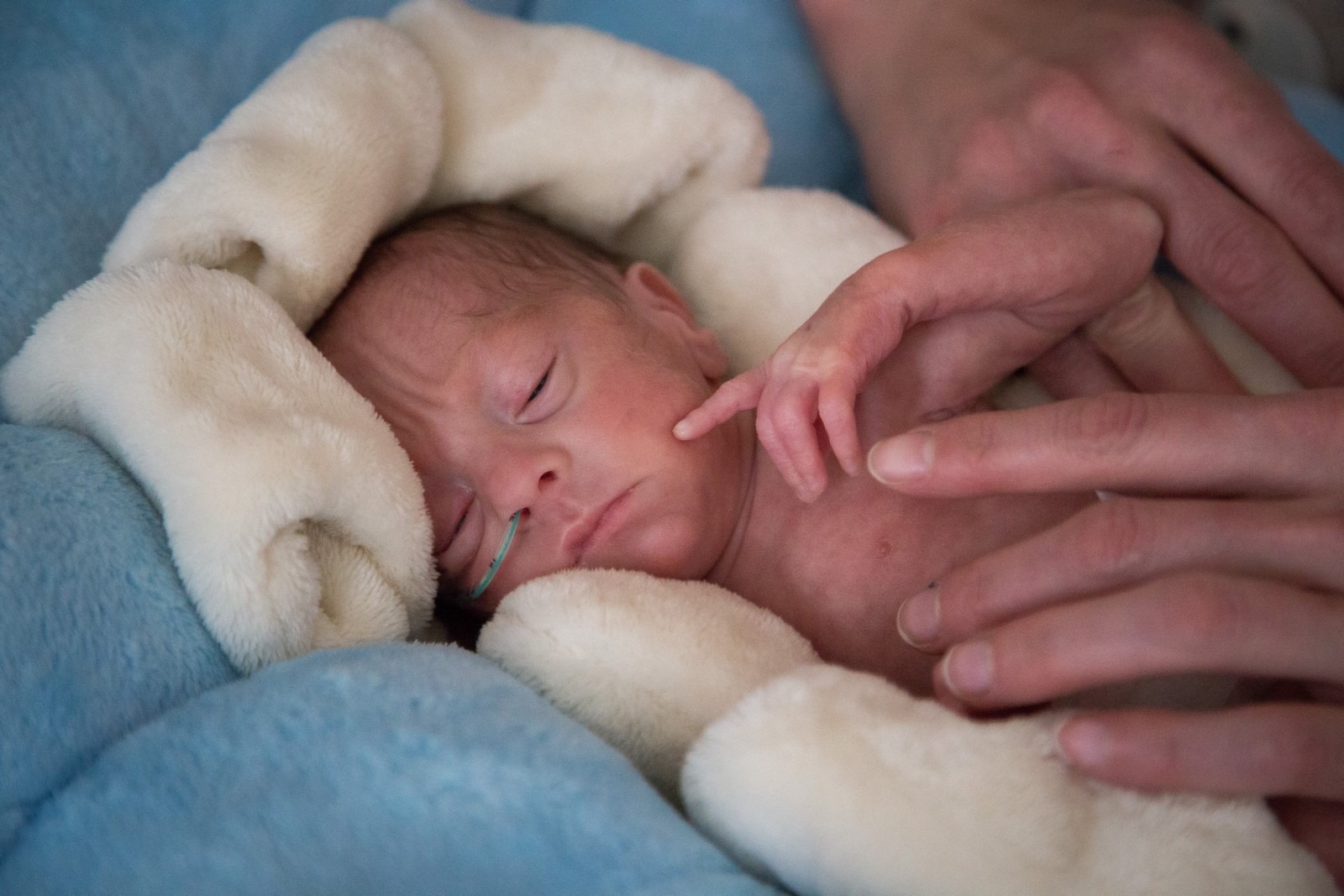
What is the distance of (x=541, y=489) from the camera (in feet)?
4.01

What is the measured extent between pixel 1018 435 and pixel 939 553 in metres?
0.32

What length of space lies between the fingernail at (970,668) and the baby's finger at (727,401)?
356mm

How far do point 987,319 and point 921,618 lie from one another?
0.50 metres

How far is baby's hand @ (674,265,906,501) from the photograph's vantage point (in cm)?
106

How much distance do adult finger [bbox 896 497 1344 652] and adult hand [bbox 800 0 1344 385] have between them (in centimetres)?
48

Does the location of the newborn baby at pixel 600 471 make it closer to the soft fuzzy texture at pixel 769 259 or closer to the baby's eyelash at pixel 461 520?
the baby's eyelash at pixel 461 520

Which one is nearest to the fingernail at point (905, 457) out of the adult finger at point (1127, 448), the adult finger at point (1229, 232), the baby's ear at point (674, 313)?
the adult finger at point (1127, 448)

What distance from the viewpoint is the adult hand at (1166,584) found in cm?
84

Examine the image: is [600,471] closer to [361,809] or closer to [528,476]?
[528,476]

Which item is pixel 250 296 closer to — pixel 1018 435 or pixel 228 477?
pixel 228 477

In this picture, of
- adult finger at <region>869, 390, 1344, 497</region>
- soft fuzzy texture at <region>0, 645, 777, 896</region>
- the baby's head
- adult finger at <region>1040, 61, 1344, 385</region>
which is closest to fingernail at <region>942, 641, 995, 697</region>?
adult finger at <region>869, 390, 1344, 497</region>

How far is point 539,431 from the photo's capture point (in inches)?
48.8

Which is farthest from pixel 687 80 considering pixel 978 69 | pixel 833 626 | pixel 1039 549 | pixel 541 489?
pixel 1039 549

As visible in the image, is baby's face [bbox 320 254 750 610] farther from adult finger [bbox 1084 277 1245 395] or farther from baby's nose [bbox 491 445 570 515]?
adult finger [bbox 1084 277 1245 395]
